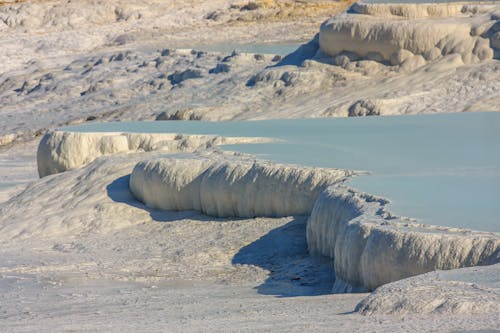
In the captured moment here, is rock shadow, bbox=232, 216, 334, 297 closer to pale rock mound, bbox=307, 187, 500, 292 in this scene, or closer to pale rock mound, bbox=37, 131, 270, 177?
pale rock mound, bbox=307, 187, 500, 292

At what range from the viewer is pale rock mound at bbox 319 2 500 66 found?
47.1ft

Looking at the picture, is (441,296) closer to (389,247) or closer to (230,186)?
(389,247)

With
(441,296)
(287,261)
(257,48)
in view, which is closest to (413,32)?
(287,261)

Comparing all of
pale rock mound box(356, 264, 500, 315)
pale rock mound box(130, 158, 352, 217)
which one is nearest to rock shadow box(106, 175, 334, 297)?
pale rock mound box(130, 158, 352, 217)

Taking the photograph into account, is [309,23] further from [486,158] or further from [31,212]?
[486,158]

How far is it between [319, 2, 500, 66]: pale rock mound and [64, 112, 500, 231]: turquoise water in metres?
2.65

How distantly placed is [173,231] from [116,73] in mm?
13379

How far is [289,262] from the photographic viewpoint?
8.03 meters

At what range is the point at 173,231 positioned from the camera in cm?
943

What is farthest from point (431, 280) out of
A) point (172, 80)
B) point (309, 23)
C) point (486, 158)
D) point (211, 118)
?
point (309, 23)

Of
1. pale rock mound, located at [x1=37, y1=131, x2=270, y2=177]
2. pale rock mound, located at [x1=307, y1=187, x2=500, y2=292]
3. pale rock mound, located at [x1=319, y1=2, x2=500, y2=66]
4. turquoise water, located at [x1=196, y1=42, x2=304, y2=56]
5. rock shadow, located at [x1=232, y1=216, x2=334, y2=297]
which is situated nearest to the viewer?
pale rock mound, located at [x1=307, y1=187, x2=500, y2=292]

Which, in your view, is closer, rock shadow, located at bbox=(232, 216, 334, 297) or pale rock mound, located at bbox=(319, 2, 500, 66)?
rock shadow, located at bbox=(232, 216, 334, 297)

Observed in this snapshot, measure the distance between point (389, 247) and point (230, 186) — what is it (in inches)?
131

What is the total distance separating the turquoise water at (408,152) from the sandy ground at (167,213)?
0.70 m
